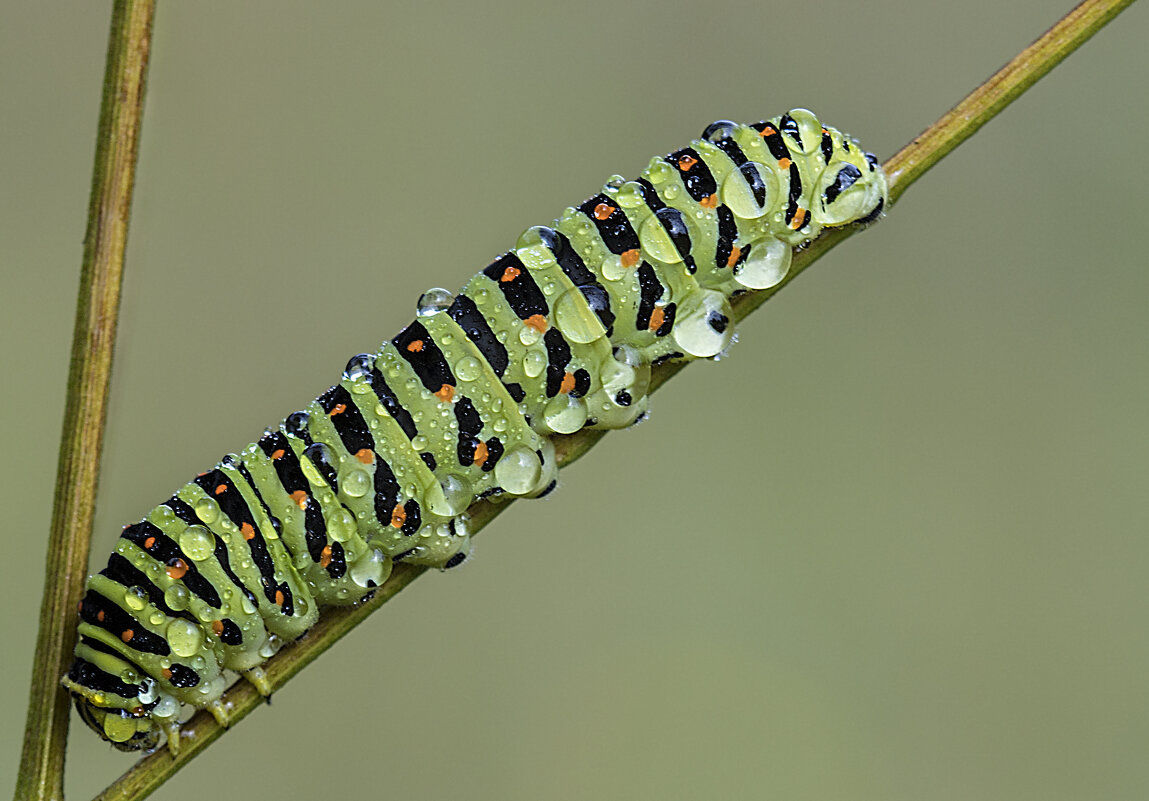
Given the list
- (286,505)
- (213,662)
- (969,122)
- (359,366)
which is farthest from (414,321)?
(969,122)

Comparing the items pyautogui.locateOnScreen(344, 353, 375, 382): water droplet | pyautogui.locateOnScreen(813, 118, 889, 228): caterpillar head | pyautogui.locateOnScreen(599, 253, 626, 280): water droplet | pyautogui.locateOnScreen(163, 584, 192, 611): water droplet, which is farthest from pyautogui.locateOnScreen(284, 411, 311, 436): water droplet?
pyautogui.locateOnScreen(813, 118, 889, 228): caterpillar head

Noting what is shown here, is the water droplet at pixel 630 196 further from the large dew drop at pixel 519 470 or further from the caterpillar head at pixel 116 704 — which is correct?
the caterpillar head at pixel 116 704

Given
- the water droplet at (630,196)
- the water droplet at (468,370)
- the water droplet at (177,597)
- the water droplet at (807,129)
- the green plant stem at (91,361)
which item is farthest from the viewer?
the water droplet at (807,129)

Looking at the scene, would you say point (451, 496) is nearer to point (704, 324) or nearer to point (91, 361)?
point (704, 324)

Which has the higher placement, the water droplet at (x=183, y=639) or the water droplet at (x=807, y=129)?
the water droplet at (x=807, y=129)

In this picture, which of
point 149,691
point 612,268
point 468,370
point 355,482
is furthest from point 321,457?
point 612,268

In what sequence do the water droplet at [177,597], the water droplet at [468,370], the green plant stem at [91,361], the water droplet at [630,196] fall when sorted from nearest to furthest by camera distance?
1. the green plant stem at [91,361]
2. the water droplet at [177,597]
3. the water droplet at [468,370]
4. the water droplet at [630,196]

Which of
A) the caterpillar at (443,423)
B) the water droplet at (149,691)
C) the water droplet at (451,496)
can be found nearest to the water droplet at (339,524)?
the caterpillar at (443,423)

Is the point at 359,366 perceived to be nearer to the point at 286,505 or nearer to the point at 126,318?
the point at 286,505
